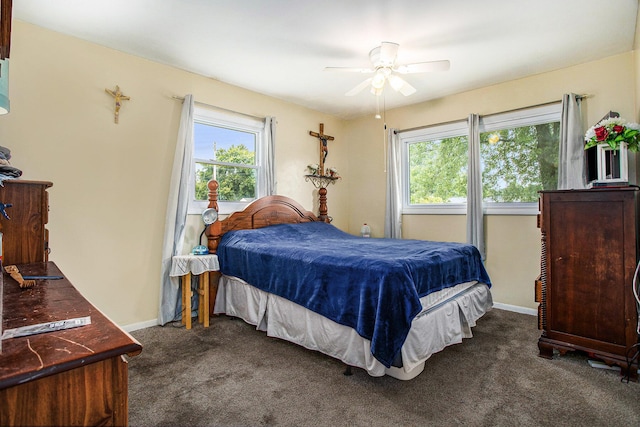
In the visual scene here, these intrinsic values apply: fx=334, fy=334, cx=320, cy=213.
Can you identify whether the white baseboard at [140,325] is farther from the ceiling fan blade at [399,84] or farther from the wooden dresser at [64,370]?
the ceiling fan blade at [399,84]

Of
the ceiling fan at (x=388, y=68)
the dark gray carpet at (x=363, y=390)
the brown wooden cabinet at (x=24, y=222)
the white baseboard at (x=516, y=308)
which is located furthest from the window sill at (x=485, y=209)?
the brown wooden cabinet at (x=24, y=222)

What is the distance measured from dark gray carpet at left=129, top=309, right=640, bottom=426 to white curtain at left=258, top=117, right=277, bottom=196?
6.22 feet

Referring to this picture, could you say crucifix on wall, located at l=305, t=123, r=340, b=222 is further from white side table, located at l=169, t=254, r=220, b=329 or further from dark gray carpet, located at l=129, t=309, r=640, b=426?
dark gray carpet, located at l=129, t=309, r=640, b=426

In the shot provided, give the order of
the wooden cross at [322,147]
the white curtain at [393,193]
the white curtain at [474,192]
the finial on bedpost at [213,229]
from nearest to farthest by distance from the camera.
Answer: the finial on bedpost at [213,229], the white curtain at [474,192], the white curtain at [393,193], the wooden cross at [322,147]

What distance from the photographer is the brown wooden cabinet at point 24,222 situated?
6.03 ft

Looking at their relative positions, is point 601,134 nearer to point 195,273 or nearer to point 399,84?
point 399,84

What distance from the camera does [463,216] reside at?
4.01 metres

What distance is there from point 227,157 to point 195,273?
1.44 metres

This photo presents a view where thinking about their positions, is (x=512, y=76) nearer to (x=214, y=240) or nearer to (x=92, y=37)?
(x=214, y=240)

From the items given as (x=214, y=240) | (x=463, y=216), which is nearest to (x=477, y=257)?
(x=463, y=216)

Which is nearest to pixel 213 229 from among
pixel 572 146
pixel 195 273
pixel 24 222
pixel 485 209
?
pixel 195 273

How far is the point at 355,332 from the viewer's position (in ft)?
7.09

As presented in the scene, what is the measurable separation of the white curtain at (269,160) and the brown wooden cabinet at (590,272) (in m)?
2.73

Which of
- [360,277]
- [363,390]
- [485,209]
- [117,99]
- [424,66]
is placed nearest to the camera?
[363,390]
